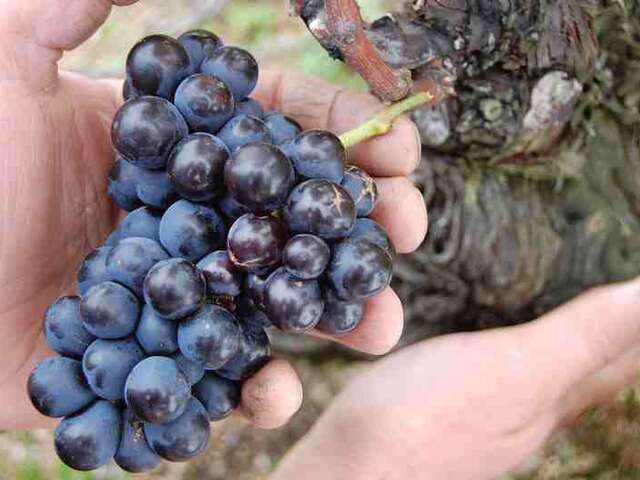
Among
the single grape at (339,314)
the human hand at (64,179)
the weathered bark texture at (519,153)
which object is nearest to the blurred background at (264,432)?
the weathered bark texture at (519,153)

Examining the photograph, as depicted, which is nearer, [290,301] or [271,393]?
[290,301]

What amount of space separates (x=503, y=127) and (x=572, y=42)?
0.67ft

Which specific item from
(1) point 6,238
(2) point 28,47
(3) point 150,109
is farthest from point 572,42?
(1) point 6,238

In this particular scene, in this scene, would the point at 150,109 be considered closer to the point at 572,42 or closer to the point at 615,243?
the point at 572,42

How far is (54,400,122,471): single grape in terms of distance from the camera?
1022mm

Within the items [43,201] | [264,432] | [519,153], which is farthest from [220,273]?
[264,432]

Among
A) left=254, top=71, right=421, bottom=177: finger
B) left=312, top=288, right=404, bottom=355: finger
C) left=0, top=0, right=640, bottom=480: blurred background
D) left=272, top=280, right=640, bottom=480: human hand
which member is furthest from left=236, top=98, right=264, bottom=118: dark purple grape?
left=0, top=0, right=640, bottom=480: blurred background

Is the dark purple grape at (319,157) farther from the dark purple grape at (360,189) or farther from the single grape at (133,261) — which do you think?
the single grape at (133,261)

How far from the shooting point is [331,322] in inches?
44.8

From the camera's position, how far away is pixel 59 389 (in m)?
1.04

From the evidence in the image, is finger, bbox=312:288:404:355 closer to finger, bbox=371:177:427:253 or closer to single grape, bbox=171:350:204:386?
finger, bbox=371:177:427:253

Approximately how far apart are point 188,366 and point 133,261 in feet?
0.52

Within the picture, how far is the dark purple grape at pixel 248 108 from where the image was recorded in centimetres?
117

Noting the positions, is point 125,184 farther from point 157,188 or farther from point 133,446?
point 133,446
